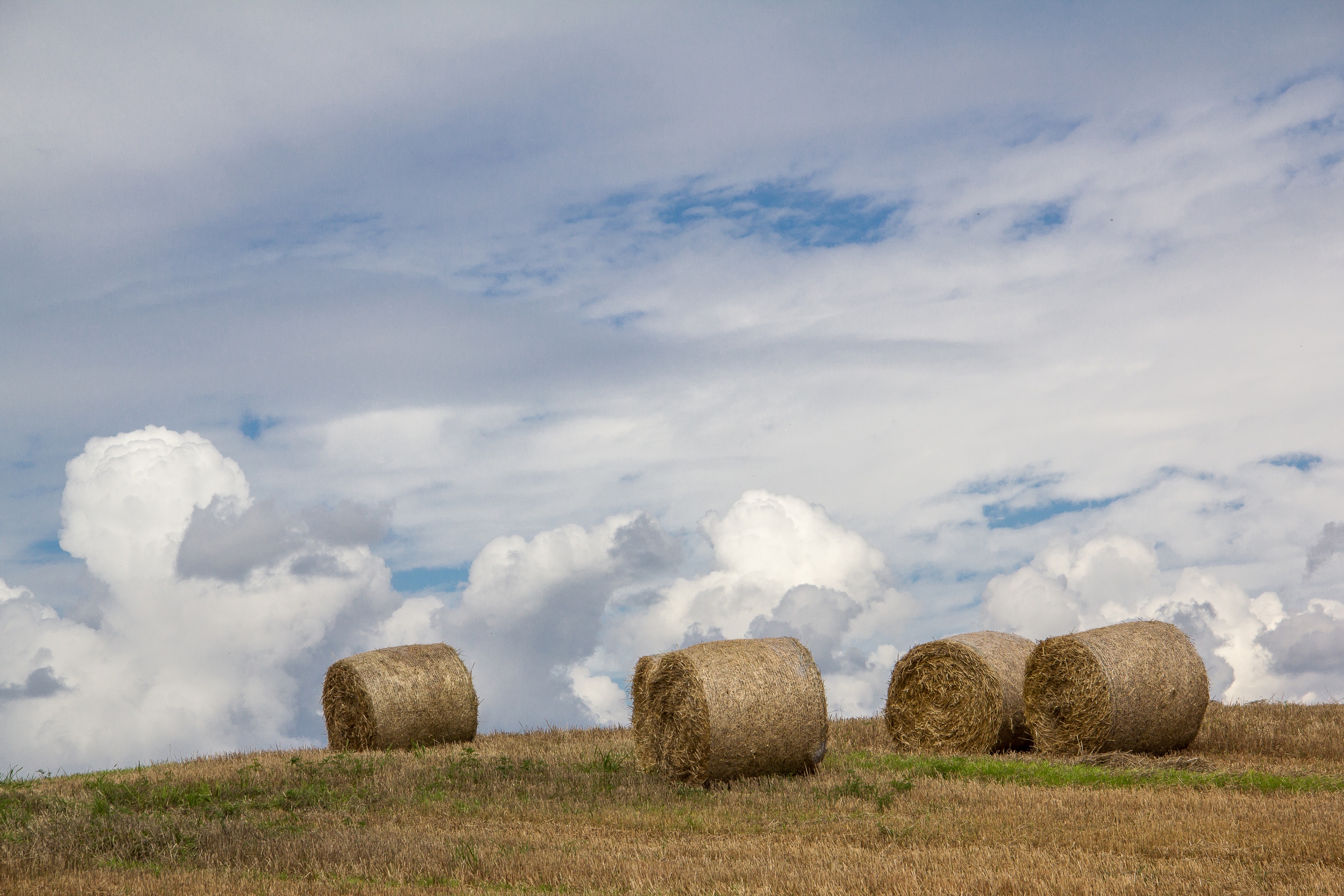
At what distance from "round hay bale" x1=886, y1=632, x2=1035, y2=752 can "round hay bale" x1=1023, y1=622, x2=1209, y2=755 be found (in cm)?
53

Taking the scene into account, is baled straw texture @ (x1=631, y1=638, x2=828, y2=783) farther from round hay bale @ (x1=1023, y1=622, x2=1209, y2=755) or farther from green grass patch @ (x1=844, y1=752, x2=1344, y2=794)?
round hay bale @ (x1=1023, y1=622, x2=1209, y2=755)

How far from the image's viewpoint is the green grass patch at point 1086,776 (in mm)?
14711

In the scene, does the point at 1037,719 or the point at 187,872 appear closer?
the point at 187,872

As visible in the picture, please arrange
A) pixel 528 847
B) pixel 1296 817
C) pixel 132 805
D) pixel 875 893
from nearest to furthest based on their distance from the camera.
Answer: pixel 875 893, pixel 528 847, pixel 1296 817, pixel 132 805

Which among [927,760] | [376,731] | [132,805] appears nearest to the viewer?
[132,805]

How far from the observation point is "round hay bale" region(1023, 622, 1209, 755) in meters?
18.7

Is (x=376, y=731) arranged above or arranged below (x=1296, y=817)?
above

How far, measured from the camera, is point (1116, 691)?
18641 millimetres

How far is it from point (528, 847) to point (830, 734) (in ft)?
42.1

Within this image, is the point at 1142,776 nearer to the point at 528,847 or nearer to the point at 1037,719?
the point at 1037,719

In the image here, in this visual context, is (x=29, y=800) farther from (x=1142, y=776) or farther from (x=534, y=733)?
(x=1142, y=776)

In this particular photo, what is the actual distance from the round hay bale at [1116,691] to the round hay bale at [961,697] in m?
0.53

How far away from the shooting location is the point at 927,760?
17.7m

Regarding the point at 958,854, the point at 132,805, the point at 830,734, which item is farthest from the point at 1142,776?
the point at 132,805
